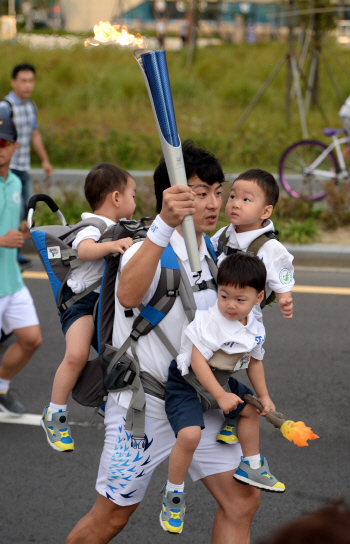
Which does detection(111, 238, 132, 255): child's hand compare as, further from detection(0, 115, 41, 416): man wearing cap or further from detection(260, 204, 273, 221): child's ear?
detection(0, 115, 41, 416): man wearing cap

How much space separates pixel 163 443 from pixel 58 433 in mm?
574

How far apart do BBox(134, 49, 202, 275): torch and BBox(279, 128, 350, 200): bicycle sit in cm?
743

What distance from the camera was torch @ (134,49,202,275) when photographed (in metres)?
2.05

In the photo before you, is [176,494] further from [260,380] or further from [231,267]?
[231,267]

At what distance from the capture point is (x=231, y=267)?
2363mm

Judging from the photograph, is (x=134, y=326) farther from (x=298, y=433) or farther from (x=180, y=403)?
(x=298, y=433)

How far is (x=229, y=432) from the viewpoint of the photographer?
2.59 metres

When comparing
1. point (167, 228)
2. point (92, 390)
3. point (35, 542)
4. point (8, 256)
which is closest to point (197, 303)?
point (167, 228)

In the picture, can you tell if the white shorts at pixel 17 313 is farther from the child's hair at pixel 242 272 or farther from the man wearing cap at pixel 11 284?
the child's hair at pixel 242 272

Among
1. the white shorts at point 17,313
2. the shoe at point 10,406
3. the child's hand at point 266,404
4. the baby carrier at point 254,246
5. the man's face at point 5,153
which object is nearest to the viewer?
the child's hand at point 266,404

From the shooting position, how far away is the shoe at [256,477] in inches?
98.3

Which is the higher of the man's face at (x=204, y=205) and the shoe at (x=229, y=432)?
the man's face at (x=204, y=205)

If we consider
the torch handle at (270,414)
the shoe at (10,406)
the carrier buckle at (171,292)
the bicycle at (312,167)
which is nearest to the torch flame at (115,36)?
the carrier buckle at (171,292)

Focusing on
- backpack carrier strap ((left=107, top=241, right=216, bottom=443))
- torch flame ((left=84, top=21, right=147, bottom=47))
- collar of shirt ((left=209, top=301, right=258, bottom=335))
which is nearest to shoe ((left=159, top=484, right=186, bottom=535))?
backpack carrier strap ((left=107, top=241, right=216, bottom=443))
